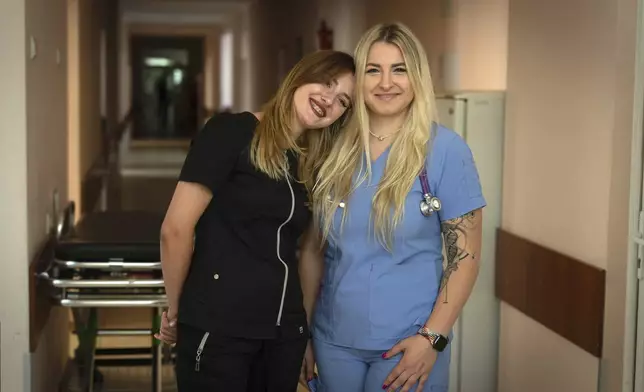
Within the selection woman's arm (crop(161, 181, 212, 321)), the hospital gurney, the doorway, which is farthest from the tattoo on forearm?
the doorway

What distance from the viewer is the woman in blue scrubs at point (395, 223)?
6.95 ft

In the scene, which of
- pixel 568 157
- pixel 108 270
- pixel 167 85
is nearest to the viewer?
pixel 568 157

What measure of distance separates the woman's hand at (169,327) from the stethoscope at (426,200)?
628mm

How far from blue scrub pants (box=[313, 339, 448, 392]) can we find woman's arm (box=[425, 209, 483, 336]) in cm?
13

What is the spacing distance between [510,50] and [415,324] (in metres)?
1.66

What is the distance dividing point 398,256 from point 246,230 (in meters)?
0.34

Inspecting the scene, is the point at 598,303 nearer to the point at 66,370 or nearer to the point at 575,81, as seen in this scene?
the point at 575,81

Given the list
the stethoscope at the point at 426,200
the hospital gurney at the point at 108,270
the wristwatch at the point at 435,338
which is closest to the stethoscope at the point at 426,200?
the stethoscope at the point at 426,200

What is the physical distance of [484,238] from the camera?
3643 millimetres

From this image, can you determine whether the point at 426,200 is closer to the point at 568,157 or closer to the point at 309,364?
the point at 309,364

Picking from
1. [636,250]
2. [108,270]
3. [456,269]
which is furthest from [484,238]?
[456,269]

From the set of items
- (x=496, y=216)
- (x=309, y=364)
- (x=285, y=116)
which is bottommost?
(x=309, y=364)

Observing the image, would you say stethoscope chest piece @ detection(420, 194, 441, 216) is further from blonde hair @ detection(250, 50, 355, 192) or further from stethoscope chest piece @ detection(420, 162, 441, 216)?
blonde hair @ detection(250, 50, 355, 192)

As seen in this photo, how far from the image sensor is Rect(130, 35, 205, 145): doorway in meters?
23.8
